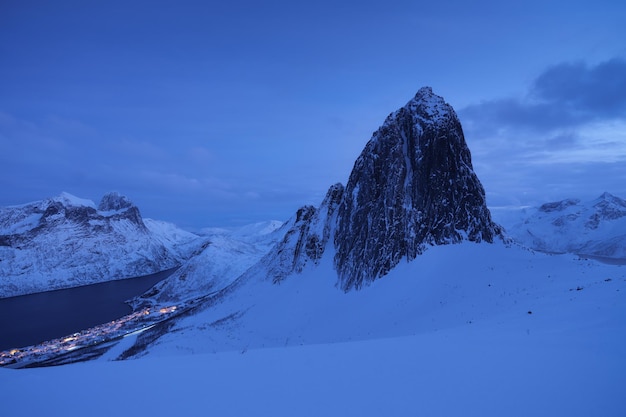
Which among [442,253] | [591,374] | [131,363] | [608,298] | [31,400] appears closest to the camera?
[591,374]

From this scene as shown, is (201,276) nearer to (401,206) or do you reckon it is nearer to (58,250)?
(401,206)

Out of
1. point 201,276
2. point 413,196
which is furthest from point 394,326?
point 201,276

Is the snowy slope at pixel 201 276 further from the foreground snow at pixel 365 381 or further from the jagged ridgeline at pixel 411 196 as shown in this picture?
the foreground snow at pixel 365 381

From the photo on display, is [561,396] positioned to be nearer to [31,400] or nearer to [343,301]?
[31,400]

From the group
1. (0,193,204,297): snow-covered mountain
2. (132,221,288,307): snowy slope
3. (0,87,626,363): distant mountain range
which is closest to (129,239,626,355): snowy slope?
(0,87,626,363): distant mountain range

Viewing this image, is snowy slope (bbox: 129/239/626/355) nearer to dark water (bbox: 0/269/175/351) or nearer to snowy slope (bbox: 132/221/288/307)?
dark water (bbox: 0/269/175/351)

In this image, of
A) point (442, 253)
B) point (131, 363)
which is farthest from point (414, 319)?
point (131, 363)

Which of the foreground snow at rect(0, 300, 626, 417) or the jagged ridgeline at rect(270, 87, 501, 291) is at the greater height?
the jagged ridgeline at rect(270, 87, 501, 291)
